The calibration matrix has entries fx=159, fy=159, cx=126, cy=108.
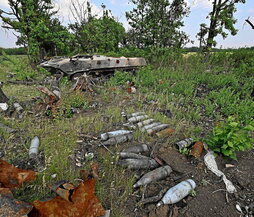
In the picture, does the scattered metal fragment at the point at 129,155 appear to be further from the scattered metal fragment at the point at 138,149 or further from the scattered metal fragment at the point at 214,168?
the scattered metal fragment at the point at 214,168

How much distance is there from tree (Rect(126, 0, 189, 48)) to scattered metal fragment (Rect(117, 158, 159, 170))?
38.4 feet

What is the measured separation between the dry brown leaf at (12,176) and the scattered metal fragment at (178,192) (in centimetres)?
151

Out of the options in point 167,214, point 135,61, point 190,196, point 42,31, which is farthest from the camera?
point 42,31

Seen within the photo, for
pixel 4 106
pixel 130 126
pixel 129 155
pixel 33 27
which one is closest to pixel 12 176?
pixel 129 155

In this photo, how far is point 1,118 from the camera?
3.52m

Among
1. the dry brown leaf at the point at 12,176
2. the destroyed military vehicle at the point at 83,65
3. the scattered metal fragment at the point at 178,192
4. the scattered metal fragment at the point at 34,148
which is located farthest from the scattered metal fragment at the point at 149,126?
the destroyed military vehicle at the point at 83,65

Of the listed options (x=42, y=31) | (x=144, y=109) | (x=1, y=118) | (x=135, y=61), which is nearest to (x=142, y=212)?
(x=144, y=109)

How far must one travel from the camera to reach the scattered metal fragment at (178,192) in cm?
188

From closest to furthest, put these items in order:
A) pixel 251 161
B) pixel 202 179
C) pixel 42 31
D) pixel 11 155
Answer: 1. pixel 202 179
2. pixel 11 155
3. pixel 251 161
4. pixel 42 31

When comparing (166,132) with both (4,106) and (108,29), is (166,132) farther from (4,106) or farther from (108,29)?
(108,29)

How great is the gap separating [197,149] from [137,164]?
43.3 inches

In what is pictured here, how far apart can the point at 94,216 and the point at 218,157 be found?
222 cm

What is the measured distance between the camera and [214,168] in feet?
8.05

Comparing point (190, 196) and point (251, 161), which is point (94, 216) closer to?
point (190, 196)
